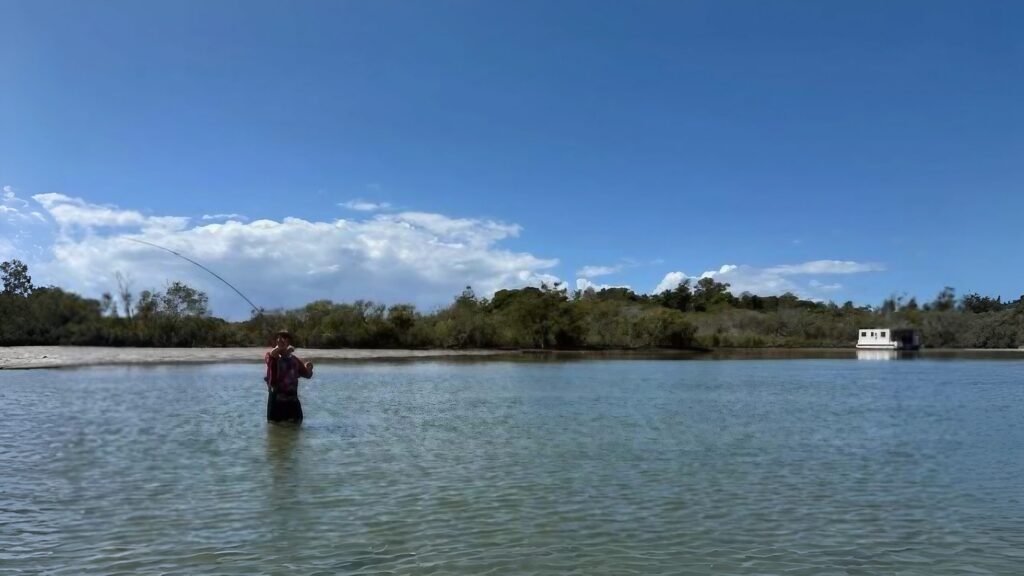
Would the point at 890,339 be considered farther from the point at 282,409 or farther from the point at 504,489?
the point at 504,489

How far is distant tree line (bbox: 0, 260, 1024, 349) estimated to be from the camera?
71.8 m

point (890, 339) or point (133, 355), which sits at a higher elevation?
point (890, 339)

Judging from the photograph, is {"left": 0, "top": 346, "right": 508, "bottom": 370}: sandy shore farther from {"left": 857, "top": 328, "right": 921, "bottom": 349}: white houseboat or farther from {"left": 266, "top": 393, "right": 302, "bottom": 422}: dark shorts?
{"left": 857, "top": 328, "right": 921, "bottom": 349}: white houseboat

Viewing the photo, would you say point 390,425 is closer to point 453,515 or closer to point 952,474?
point 453,515

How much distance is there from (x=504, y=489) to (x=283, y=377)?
367 inches

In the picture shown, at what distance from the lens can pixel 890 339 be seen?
11038cm

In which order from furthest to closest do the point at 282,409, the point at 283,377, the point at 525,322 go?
1. the point at 525,322
2. the point at 282,409
3. the point at 283,377

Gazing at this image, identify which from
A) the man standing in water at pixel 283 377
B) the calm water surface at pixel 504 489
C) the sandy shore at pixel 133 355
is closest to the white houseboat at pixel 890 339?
the sandy shore at pixel 133 355

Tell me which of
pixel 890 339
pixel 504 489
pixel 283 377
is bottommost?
pixel 504 489

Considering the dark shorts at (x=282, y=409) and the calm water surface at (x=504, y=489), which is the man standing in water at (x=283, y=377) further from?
the calm water surface at (x=504, y=489)

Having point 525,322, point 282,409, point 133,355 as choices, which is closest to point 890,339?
point 525,322

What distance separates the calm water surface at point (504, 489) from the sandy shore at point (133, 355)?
91.1 ft

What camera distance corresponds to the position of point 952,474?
1463 centimetres

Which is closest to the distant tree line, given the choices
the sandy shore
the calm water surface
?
the sandy shore
